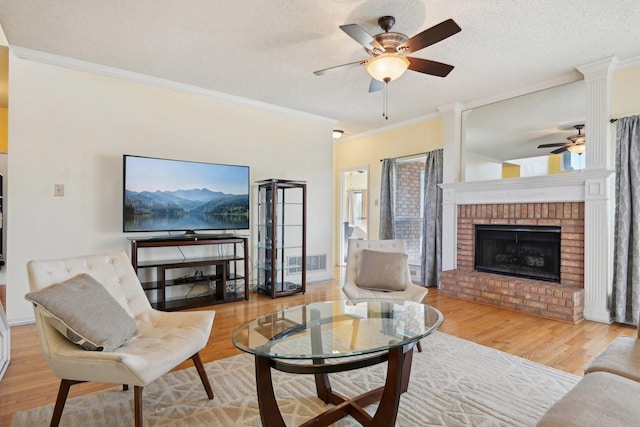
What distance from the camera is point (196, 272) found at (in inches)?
166

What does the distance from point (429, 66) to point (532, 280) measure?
2.87 m

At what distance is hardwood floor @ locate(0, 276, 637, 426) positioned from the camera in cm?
212

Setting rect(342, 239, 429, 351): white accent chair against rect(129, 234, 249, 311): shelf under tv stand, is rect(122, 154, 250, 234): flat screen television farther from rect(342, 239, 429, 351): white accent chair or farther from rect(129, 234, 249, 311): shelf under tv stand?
rect(342, 239, 429, 351): white accent chair

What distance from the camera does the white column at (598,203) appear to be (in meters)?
3.46

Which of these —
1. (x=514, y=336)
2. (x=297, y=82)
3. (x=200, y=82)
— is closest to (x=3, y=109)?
(x=200, y=82)

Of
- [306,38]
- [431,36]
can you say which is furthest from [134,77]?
[431,36]

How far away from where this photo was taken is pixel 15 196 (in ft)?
10.7

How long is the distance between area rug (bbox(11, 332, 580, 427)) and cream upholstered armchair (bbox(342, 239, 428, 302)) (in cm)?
67

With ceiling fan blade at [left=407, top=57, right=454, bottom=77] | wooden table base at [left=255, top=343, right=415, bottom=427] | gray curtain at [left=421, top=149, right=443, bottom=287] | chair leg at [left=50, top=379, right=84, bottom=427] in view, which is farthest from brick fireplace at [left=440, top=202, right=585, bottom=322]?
chair leg at [left=50, top=379, right=84, bottom=427]

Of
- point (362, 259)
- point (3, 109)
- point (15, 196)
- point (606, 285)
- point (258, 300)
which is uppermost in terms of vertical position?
point (3, 109)

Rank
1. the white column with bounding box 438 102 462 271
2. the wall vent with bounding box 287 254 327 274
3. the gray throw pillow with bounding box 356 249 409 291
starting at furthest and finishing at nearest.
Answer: the wall vent with bounding box 287 254 327 274 < the white column with bounding box 438 102 462 271 < the gray throw pillow with bounding box 356 249 409 291

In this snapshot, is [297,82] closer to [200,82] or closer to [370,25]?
[200,82]

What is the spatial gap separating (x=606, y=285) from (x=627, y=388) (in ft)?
9.00

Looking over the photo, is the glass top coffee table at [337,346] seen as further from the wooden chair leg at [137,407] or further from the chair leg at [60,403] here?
the chair leg at [60,403]
